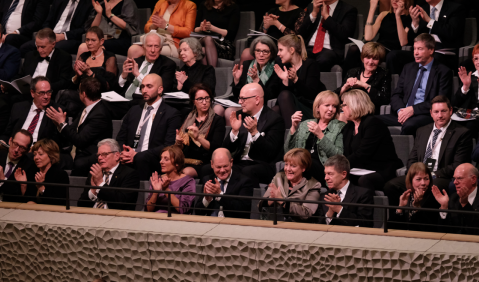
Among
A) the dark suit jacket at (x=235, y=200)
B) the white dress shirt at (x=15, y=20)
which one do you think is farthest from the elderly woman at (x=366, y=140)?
the white dress shirt at (x=15, y=20)

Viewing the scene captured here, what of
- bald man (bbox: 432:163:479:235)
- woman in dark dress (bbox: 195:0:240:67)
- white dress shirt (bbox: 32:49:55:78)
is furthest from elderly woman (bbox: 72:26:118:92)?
bald man (bbox: 432:163:479:235)

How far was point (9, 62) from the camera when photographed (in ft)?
16.3

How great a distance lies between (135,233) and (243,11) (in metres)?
3.04

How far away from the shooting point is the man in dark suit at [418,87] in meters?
3.81

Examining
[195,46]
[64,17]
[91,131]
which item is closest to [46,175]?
[91,131]

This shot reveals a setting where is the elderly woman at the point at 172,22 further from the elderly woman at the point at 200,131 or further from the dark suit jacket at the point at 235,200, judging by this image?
the dark suit jacket at the point at 235,200

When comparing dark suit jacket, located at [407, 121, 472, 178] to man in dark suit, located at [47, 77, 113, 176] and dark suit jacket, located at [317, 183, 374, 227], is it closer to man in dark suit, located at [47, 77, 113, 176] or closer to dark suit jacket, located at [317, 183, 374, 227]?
dark suit jacket, located at [317, 183, 374, 227]

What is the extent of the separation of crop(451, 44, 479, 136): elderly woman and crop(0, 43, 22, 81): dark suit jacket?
3311 millimetres

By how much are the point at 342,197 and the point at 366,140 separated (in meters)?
0.49

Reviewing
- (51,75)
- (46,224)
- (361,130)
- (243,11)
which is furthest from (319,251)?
(243,11)

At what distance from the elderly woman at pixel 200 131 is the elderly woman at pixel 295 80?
16.4 inches

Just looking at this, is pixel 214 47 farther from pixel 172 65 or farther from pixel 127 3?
pixel 127 3

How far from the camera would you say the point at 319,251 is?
2.65 metres

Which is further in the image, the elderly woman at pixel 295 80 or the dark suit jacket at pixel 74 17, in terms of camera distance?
the dark suit jacket at pixel 74 17
